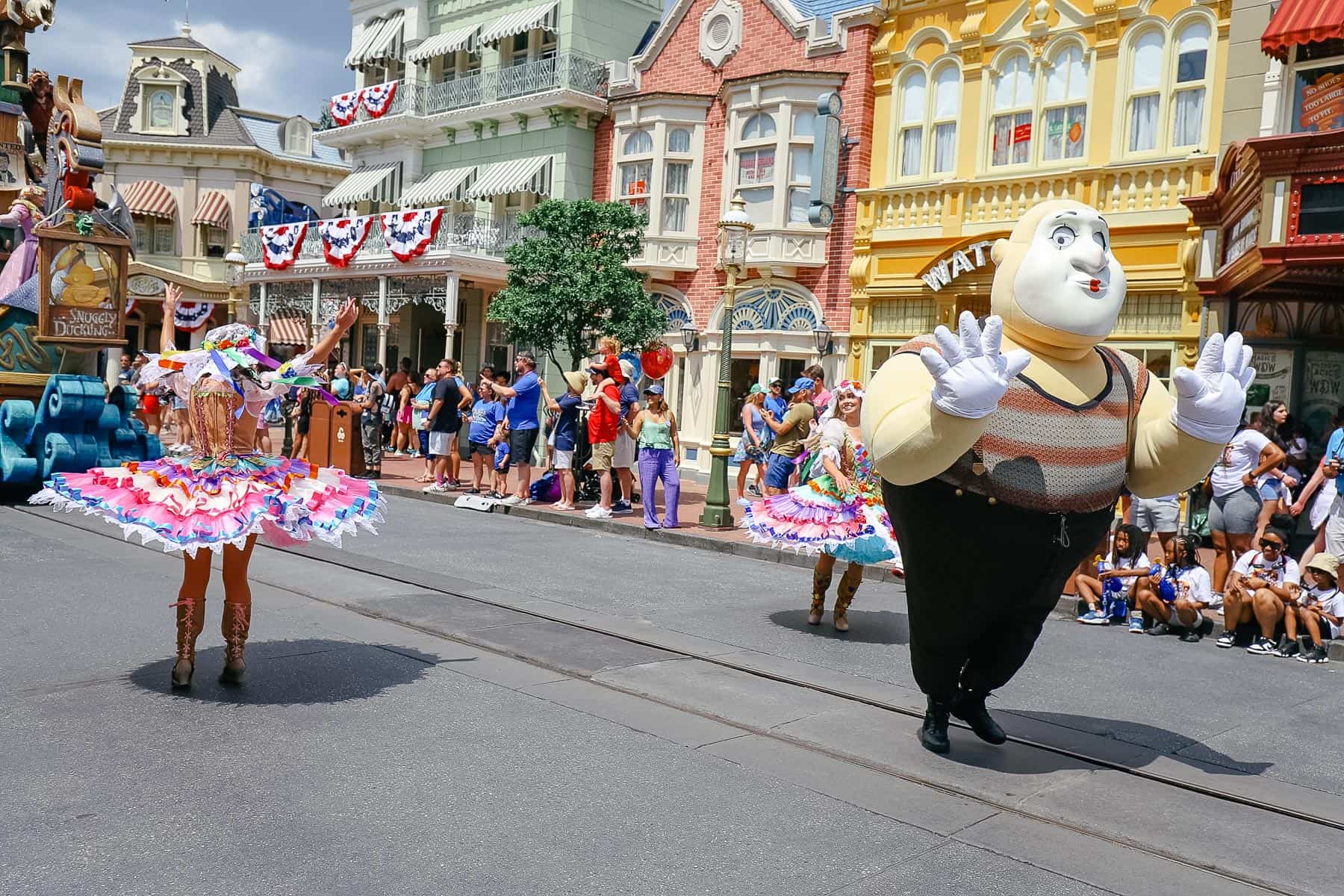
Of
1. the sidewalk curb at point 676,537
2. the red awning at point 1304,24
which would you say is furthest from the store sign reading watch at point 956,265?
the sidewalk curb at point 676,537

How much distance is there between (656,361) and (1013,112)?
6.25m

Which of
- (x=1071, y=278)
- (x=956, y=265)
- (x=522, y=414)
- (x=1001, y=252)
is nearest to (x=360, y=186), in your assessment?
(x=522, y=414)

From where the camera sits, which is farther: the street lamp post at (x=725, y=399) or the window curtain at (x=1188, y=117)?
the window curtain at (x=1188, y=117)

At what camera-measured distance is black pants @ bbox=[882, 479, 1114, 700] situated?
4.51 m

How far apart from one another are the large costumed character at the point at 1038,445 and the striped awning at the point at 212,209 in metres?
31.9

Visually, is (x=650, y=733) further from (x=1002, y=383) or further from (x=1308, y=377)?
(x=1308, y=377)

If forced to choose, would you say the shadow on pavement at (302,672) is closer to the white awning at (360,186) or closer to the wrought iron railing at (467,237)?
the wrought iron railing at (467,237)

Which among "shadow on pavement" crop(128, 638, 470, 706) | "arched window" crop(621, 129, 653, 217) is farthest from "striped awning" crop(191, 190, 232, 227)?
"shadow on pavement" crop(128, 638, 470, 706)

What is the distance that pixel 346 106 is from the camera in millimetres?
24984

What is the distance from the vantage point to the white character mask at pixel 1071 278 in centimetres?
444

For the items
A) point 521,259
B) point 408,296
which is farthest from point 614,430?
point 408,296

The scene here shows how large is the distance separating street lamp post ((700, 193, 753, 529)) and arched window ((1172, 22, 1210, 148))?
612cm

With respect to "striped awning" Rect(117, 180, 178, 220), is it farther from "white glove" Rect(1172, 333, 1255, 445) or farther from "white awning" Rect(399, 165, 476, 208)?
"white glove" Rect(1172, 333, 1255, 445)

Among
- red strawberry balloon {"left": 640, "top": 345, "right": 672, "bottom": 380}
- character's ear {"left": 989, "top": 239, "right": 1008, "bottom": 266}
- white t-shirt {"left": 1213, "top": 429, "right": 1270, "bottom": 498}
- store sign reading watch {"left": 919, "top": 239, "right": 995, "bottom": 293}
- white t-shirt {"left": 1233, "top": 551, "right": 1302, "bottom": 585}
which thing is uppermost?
store sign reading watch {"left": 919, "top": 239, "right": 995, "bottom": 293}
